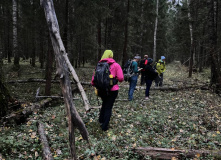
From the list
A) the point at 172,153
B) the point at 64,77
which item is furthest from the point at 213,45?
the point at 64,77

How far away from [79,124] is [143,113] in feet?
13.9

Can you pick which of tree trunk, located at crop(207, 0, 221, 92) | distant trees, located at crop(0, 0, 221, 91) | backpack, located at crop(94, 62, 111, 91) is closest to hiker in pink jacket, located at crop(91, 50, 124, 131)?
backpack, located at crop(94, 62, 111, 91)

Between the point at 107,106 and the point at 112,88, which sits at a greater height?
the point at 112,88

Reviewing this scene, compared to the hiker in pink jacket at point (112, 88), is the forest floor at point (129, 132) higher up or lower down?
lower down

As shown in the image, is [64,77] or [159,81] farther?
[159,81]

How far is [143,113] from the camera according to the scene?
6.81 m

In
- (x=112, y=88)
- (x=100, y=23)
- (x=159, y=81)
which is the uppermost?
(x=100, y=23)

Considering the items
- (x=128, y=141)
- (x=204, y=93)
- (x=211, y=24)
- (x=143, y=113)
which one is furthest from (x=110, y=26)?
(x=128, y=141)

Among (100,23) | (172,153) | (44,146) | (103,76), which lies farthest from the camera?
(100,23)

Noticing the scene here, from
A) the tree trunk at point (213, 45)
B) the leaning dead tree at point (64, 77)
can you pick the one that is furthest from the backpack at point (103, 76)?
the tree trunk at point (213, 45)

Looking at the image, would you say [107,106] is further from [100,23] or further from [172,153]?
[100,23]

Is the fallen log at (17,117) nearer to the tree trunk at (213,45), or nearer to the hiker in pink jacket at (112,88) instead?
the hiker in pink jacket at (112,88)

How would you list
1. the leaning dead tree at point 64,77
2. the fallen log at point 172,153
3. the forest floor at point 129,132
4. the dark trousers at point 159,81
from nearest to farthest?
the leaning dead tree at point 64,77
the fallen log at point 172,153
the forest floor at point 129,132
the dark trousers at point 159,81

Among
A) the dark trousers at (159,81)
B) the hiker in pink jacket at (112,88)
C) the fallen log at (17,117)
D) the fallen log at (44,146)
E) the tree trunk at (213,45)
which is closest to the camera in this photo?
the fallen log at (44,146)
